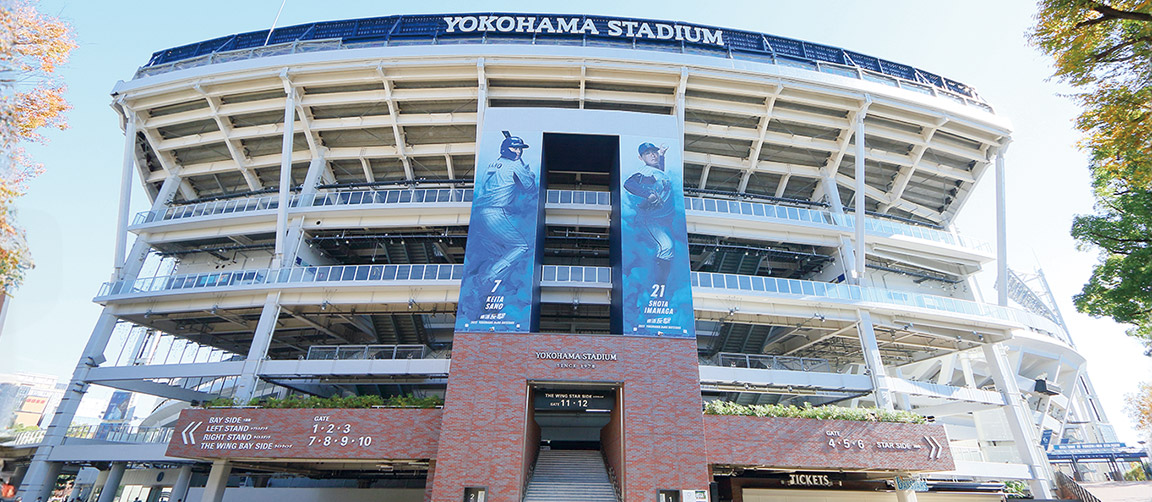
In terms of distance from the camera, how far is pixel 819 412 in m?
20.5

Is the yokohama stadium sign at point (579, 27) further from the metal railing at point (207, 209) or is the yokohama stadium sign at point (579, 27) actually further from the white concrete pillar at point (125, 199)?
the white concrete pillar at point (125, 199)

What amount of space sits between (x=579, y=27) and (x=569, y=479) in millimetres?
24266

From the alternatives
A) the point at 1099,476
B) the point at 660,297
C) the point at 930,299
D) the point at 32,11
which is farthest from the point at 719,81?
the point at 1099,476

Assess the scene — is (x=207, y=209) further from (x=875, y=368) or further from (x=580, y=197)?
(x=875, y=368)

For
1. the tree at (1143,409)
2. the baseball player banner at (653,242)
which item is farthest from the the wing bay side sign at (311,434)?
the tree at (1143,409)

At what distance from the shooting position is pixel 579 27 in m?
29.6

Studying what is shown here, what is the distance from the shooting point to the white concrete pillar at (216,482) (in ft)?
67.4

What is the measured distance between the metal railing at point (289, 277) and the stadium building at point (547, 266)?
5.4 inches

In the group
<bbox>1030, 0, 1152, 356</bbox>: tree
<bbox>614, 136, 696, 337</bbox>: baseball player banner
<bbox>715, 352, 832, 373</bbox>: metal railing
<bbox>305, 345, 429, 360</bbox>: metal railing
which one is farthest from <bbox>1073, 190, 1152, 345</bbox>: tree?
<bbox>305, 345, 429, 360</bbox>: metal railing

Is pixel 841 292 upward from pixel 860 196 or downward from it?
downward

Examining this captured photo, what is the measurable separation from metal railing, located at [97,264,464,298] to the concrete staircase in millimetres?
10045

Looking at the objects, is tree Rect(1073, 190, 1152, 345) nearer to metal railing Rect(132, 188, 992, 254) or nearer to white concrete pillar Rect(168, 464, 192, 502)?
metal railing Rect(132, 188, 992, 254)

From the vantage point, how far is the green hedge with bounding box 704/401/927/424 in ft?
65.7

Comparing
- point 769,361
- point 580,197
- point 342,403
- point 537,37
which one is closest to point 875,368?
point 769,361
